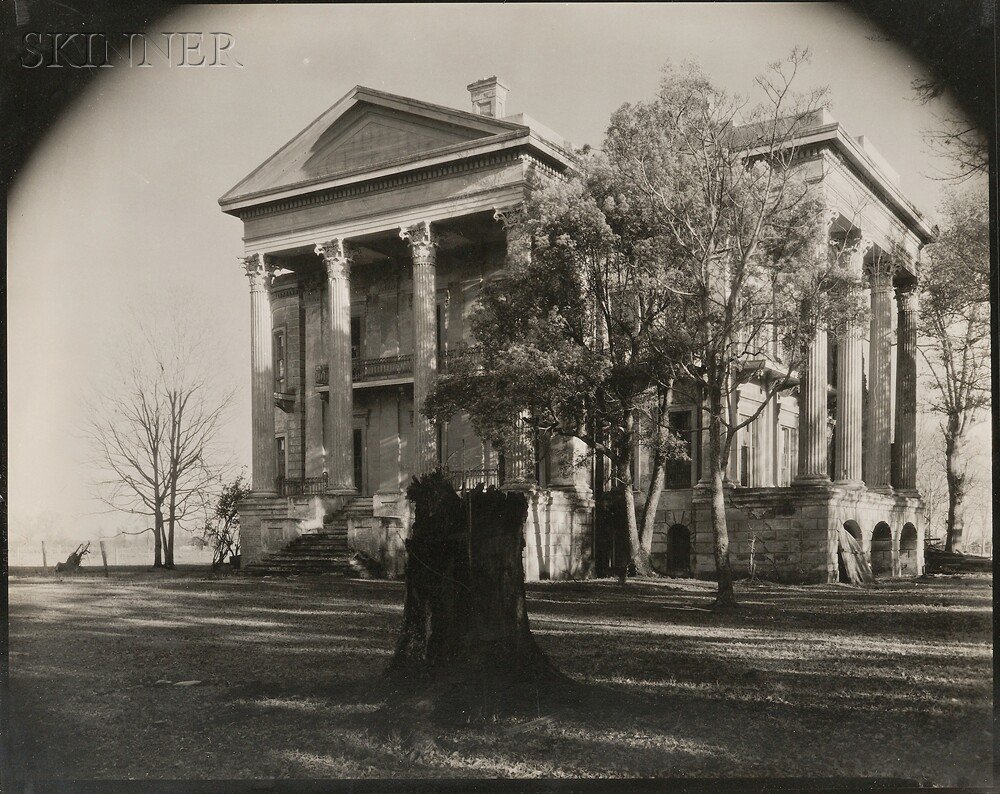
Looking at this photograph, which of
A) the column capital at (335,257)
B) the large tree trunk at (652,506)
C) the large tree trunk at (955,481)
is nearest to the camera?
the large tree trunk at (955,481)

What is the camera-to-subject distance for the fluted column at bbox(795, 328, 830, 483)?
19.1m

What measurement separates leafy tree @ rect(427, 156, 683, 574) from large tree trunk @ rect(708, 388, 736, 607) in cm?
153

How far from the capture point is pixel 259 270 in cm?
2283

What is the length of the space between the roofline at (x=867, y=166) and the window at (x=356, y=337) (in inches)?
578

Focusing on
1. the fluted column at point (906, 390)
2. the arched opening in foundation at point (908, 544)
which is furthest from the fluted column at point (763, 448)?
the arched opening in foundation at point (908, 544)

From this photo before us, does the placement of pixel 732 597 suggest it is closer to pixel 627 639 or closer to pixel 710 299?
pixel 627 639

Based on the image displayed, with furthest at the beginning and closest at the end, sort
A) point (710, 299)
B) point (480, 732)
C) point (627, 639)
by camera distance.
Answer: point (710, 299) < point (627, 639) < point (480, 732)

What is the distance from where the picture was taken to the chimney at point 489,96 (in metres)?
10.3

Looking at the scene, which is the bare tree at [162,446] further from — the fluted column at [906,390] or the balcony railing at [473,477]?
the fluted column at [906,390]

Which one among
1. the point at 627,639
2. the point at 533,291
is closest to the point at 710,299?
the point at 533,291

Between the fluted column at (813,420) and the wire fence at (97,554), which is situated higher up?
the fluted column at (813,420)

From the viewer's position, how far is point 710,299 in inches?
484

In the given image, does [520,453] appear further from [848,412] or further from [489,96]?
[848,412]

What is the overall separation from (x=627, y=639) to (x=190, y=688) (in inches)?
183
